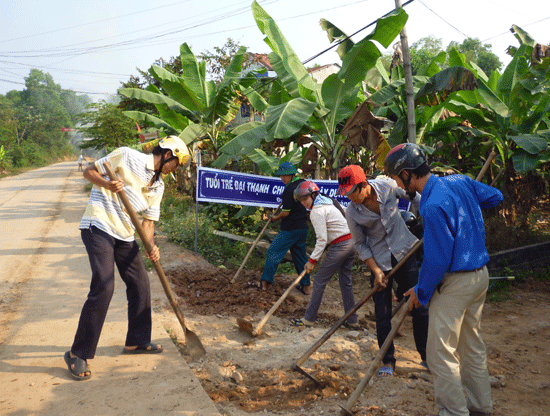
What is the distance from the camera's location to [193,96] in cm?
1000

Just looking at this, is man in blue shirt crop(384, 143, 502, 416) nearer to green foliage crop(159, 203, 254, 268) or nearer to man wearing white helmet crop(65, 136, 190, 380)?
man wearing white helmet crop(65, 136, 190, 380)

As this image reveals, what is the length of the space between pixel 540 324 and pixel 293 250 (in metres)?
3.42

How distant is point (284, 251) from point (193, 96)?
5.32 metres

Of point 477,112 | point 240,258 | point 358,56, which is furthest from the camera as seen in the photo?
point 240,258

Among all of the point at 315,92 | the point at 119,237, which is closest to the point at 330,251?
the point at 119,237

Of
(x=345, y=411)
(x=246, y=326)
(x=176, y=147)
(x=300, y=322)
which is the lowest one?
(x=300, y=322)

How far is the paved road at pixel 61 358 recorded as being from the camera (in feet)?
10.2

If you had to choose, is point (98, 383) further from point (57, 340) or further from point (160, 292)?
point (160, 292)

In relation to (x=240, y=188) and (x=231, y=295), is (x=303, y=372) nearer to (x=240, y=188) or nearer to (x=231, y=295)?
(x=231, y=295)

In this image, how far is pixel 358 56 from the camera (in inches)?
256

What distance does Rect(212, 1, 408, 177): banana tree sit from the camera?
6176 millimetres

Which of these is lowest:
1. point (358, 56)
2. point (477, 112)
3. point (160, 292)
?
point (160, 292)

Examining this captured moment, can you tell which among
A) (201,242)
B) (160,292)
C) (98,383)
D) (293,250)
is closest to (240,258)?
(201,242)

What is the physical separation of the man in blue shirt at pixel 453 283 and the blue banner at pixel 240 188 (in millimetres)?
4410
